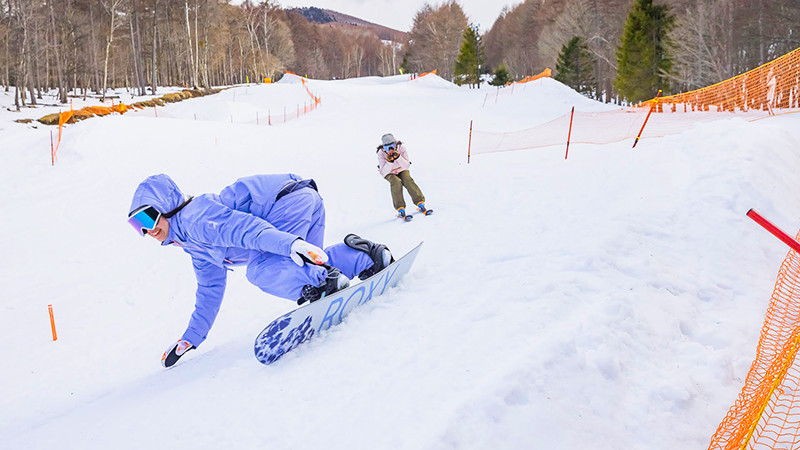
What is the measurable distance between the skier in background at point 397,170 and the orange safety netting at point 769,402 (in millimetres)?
5418

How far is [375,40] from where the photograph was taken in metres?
102

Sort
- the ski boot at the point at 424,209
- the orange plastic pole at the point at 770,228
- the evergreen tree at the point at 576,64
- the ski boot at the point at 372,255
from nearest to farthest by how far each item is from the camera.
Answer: the orange plastic pole at the point at 770,228 < the ski boot at the point at 372,255 < the ski boot at the point at 424,209 < the evergreen tree at the point at 576,64

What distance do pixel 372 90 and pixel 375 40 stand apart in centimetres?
6828

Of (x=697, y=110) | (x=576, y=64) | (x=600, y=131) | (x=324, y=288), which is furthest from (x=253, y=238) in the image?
(x=576, y=64)

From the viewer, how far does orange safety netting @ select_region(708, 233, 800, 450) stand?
76.3 inches

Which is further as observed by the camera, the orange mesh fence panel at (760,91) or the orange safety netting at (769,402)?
the orange mesh fence panel at (760,91)

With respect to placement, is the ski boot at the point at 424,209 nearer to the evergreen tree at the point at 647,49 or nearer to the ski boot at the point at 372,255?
the ski boot at the point at 372,255

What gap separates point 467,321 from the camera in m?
3.14

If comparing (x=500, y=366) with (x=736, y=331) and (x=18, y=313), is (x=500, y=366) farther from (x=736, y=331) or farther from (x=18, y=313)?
(x=18, y=313)

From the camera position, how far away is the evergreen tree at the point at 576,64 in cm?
4006

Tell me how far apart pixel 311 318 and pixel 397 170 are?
4.81 meters

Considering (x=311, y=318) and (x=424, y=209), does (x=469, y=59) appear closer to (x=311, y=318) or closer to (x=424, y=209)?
(x=424, y=209)

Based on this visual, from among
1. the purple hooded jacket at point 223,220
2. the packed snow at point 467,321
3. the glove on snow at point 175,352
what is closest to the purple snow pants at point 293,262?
the purple hooded jacket at point 223,220

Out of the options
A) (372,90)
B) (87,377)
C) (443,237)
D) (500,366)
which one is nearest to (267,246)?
(500,366)
